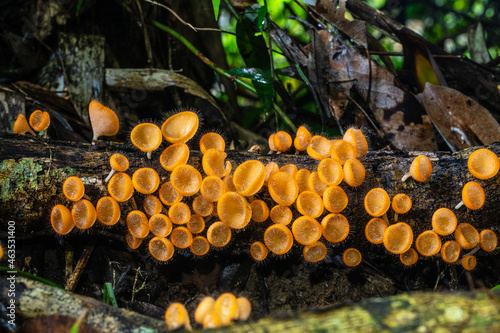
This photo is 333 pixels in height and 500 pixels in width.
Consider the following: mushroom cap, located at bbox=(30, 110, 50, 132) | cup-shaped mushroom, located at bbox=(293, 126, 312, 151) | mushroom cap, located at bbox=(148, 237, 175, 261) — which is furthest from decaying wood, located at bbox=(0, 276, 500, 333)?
mushroom cap, located at bbox=(30, 110, 50, 132)

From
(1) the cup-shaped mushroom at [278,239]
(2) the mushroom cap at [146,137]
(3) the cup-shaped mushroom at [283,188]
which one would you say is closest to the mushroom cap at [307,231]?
(1) the cup-shaped mushroom at [278,239]

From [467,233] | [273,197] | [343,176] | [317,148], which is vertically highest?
[317,148]

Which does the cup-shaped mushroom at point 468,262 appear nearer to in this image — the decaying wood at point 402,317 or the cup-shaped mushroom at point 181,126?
the decaying wood at point 402,317

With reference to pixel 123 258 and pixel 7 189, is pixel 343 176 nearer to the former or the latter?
pixel 123 258

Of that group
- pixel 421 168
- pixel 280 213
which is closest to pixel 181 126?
pixel 280 213

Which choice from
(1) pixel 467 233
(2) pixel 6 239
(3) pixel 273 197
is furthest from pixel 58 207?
(1) pixel 467 233

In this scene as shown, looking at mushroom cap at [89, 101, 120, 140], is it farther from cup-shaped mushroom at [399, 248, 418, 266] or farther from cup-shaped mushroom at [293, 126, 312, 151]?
cup-shaped mushroom at [399, 248, 418, 266]
